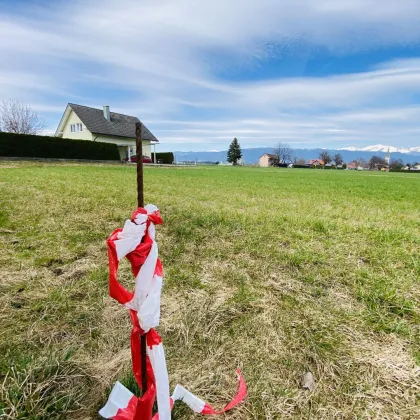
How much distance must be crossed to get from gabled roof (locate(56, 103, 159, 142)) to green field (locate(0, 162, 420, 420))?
30138 millimetres

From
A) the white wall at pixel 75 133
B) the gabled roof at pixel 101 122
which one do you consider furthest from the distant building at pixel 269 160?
the white wall at pixel 75 133

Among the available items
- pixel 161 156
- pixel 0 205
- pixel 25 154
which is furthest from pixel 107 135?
pixel 0 205

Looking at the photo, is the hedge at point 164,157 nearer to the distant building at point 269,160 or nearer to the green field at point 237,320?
the green field at point 237,320

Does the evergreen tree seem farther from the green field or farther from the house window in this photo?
the green field

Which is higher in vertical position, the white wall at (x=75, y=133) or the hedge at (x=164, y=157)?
the white wall at (x=75, y=133)

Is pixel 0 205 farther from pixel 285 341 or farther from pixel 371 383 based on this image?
pixel 371 383

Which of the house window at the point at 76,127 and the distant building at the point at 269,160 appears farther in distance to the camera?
the distant building at the point at 269,160

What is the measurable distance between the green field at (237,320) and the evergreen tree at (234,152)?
7486 centimetres

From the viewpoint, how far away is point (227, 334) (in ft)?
6.39

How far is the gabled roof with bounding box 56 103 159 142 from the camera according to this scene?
32406 millimetres

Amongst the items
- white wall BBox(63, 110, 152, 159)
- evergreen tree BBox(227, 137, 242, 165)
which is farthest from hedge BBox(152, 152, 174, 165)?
evergreen tree BBox(227, 137, 242, 165)

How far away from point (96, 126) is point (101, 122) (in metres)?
1.44

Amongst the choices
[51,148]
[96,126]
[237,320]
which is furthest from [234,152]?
[237,320]

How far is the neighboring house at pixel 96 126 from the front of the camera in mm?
32500
